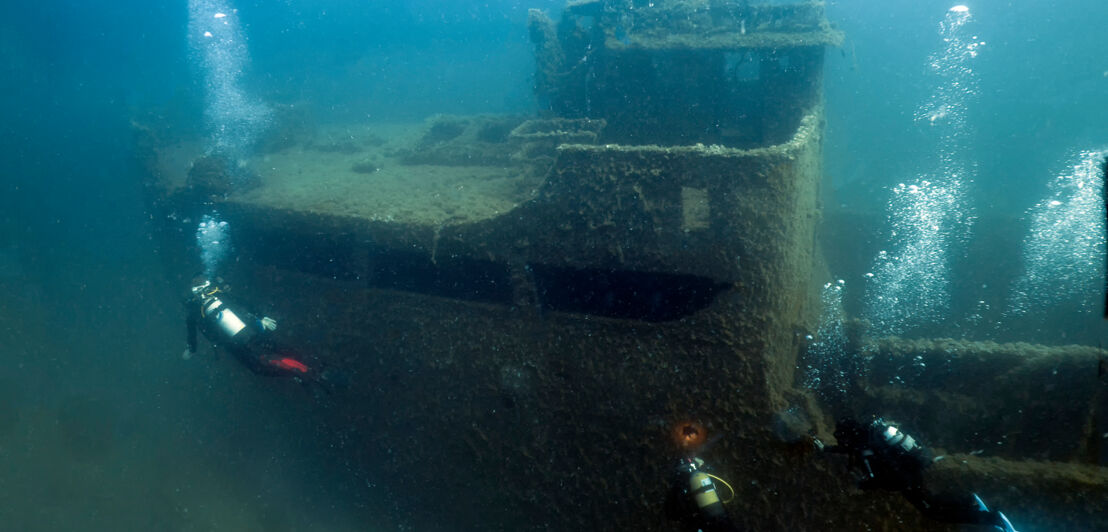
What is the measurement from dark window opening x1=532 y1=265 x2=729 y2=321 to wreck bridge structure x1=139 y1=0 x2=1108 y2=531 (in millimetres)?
17

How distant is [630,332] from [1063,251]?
1268 centimetres

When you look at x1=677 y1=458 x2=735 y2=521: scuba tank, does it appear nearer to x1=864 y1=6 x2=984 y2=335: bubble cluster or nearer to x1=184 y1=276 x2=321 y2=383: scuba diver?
x1=184 y1=276 x2=321 y2=383: scuba diver

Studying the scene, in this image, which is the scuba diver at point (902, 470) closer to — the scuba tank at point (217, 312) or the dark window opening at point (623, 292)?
the dark window opening at point (623, 292)

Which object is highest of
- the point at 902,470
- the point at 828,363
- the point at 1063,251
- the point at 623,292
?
the point at 623,292

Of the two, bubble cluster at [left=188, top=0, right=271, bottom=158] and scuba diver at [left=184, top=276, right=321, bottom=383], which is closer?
scuba diver at [left=184, top=276, right=321, bottom=383]

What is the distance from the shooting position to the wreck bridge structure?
3.56 m

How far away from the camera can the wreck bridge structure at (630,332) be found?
356 centimetres

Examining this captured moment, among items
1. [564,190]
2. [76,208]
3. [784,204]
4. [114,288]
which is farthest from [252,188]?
[76,208]

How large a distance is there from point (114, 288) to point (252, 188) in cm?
1185

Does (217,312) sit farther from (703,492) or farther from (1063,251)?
(1063,251)

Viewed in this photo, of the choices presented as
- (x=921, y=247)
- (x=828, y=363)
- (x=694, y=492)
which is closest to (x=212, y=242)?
(x=694, y=492)

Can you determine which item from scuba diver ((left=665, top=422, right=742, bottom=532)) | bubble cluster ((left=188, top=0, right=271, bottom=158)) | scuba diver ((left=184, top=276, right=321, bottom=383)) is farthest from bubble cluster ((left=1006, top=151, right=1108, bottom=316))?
bubble cluster ((left=188, top=0, right=271, bottom=158))

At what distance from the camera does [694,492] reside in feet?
11.4

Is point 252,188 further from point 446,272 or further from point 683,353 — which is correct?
point 683,353
